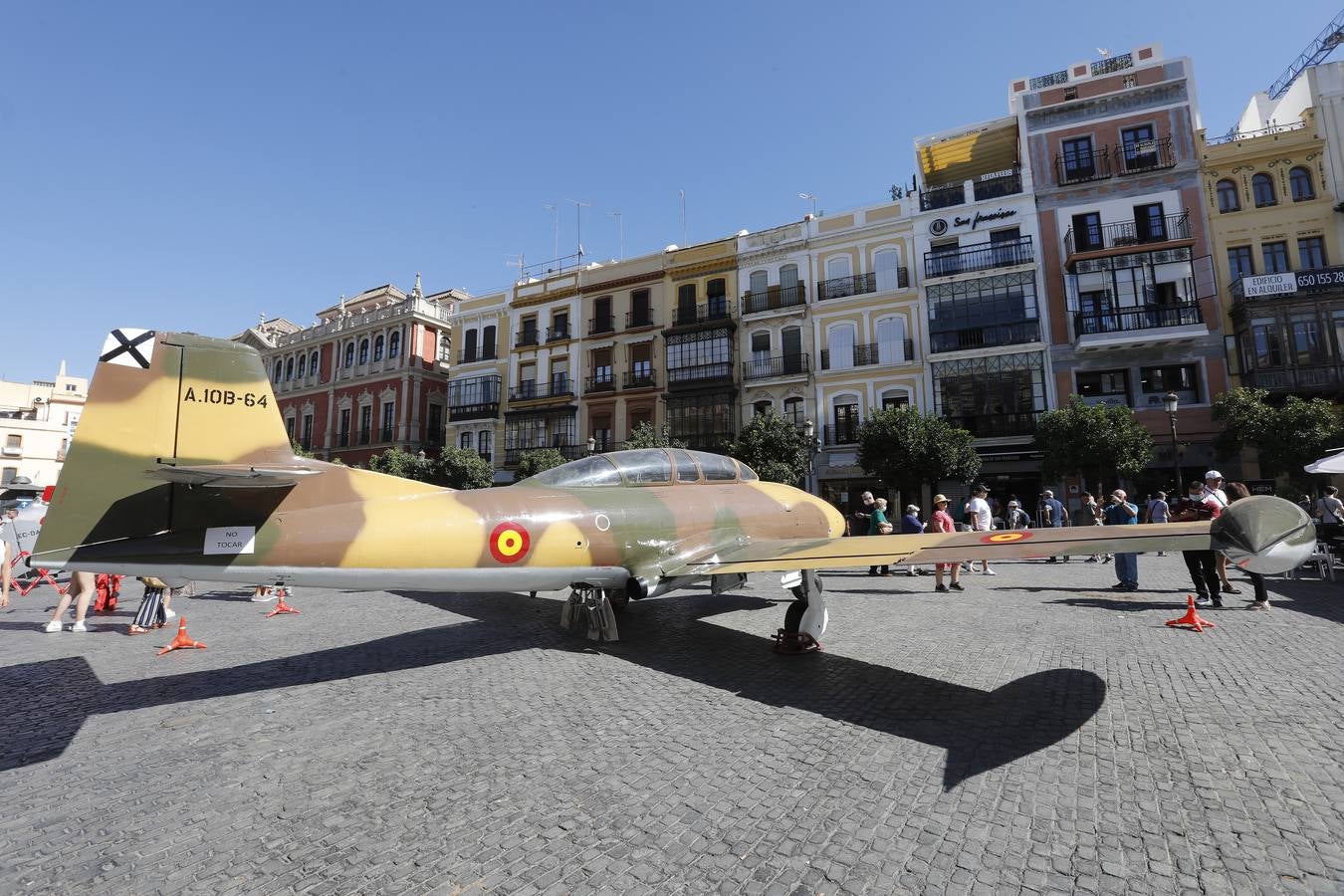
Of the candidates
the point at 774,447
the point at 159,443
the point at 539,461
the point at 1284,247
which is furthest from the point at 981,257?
the point at 159,443

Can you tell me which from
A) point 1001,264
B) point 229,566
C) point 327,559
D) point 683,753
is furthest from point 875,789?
point 1001,264

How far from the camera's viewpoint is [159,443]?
16.1 ft

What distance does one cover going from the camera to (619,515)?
745cm

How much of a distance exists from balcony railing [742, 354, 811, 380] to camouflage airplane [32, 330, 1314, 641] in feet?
85.1

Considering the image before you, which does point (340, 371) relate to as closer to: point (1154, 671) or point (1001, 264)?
point (1001, 264)

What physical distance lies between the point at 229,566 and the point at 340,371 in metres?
49.6

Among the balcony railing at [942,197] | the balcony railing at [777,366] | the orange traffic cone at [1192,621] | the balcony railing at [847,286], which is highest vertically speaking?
the balcony railing at [942,197]

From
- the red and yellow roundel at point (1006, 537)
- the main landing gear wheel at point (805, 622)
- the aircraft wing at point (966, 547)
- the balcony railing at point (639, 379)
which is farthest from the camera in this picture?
A: the balcony railing at point (639, 379)

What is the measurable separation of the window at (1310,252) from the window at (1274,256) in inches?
19.6

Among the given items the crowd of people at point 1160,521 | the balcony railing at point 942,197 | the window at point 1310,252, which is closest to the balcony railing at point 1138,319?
the window at point 1310,252

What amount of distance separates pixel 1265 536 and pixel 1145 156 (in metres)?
33.8

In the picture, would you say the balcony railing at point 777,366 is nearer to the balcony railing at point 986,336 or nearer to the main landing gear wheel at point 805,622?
the balcony railing at point 986,336

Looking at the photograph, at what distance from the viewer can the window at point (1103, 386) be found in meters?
26.6

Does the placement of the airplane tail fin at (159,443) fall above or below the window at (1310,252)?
below
